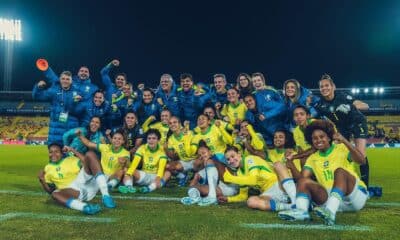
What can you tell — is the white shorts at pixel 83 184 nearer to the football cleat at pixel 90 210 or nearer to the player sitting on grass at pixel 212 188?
the football cleat at pixel 90 210

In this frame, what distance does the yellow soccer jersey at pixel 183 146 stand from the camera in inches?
323

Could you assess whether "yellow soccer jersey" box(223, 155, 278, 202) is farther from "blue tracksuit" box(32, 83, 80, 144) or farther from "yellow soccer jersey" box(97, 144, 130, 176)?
"blue tracksuit" box(32, 83, 80, 144)

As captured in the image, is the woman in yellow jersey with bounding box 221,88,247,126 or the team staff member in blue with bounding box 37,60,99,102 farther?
the team staff member in blue with bounding box 37,60,99,102

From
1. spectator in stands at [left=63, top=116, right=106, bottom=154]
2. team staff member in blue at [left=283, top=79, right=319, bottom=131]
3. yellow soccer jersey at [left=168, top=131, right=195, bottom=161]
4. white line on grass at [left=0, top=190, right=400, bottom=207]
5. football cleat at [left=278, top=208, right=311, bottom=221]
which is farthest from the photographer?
yellow soccer jersey at [left=168, top=131, right=195, bottom=161]

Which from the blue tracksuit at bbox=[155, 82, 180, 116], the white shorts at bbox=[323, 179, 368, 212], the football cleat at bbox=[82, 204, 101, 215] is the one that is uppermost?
the blue tracksuit at bbox=[155, 82, 180, 116]

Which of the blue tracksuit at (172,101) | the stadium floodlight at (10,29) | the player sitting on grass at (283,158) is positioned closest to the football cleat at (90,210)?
the player sitting on grass at (283,158)

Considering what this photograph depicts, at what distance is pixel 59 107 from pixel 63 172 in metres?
3.04

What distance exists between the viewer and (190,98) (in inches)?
367

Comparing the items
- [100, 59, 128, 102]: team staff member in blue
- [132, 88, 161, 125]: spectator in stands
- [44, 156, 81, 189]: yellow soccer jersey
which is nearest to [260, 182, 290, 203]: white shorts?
[44, 156, 81, 189]: yellow soccer jersey

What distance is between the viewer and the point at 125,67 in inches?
1975

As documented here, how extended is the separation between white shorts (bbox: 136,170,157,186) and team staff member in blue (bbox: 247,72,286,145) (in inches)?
97.9

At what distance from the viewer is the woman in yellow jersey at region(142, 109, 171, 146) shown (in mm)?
8564

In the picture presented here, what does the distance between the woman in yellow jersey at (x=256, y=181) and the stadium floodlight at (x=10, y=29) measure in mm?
40710

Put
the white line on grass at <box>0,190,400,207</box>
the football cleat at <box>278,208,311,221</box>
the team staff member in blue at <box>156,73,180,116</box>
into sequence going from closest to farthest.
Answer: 1. the football cleat at <box>278,208,311,221</box>
2. the white line on grass at <box>0,190,400,207</box>
3. the team staff member in blue at <box>156,73,180,116</box>
